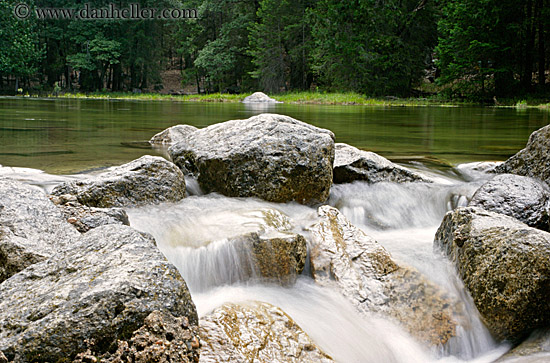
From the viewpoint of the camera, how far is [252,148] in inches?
193

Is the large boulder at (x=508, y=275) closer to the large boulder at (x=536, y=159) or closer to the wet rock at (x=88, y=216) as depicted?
the large boulder at (x=536, y=159)

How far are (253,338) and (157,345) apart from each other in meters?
0.63

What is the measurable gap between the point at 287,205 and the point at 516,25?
23.9 m

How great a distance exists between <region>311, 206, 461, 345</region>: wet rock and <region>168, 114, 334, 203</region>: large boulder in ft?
3.32

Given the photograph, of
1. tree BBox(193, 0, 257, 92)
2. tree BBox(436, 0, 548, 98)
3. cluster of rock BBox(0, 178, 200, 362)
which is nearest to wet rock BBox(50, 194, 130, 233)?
cluster of rock BBox(0, 178, 200, 362)

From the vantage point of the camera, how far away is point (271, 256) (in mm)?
3391

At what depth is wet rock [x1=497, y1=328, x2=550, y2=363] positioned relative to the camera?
8.77 ft

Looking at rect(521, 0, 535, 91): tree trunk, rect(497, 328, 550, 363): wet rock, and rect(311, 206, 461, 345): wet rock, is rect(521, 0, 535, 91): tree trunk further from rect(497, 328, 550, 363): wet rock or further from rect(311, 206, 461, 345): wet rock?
rect(497, 328, 550, 363): wet rock

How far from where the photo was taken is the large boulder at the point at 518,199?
425cm

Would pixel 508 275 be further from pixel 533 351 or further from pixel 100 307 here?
pixel 100 307

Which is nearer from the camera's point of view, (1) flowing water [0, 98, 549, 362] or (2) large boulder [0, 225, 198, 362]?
(2) large boulder [0, 225, 198, 362]

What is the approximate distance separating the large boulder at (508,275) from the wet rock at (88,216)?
8.42 feet

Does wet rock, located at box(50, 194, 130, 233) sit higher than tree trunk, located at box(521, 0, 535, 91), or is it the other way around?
tree trunk, located at box(521, 0, 535, 91)

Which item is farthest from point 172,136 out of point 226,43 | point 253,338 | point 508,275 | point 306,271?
point 226,43
